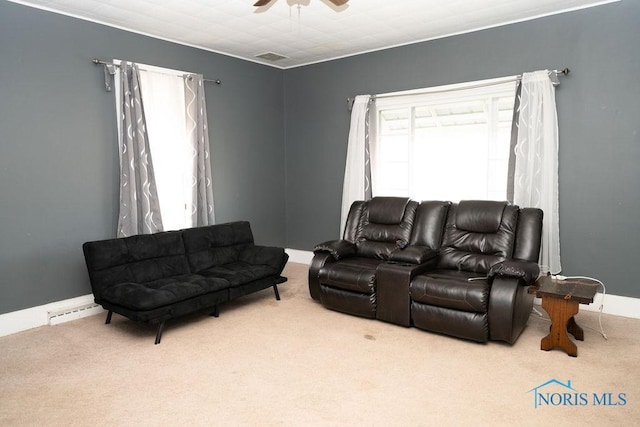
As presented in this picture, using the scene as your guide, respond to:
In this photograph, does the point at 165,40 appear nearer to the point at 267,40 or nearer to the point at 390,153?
the point at 267,40

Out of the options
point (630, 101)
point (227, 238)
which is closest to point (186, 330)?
point (227, 238)

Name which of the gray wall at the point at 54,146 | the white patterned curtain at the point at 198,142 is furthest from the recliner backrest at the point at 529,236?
the gray wall at the point at 54,146

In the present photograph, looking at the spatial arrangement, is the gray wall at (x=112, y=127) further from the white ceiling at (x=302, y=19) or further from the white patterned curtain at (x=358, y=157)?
the white patterned curtain at (x=358, y=157)

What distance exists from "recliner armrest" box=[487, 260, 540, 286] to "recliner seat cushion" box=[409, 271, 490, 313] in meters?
0.14

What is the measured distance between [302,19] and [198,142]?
70.5 inches

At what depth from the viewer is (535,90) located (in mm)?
4148

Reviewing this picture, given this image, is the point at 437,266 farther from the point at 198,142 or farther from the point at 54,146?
the point at 54,146

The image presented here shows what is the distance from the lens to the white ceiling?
3.82m

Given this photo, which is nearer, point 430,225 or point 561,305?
point 561,305

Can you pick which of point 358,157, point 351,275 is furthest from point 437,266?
point 358,157

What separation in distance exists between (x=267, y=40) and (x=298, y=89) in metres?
1.26

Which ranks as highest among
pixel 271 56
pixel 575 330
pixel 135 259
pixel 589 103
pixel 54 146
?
pixel 271 56

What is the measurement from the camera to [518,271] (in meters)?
3.25

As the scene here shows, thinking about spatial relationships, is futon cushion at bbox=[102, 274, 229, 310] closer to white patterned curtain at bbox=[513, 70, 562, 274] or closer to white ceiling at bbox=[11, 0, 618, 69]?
white ceiling at bbox=[11, 0, 618, 69]
